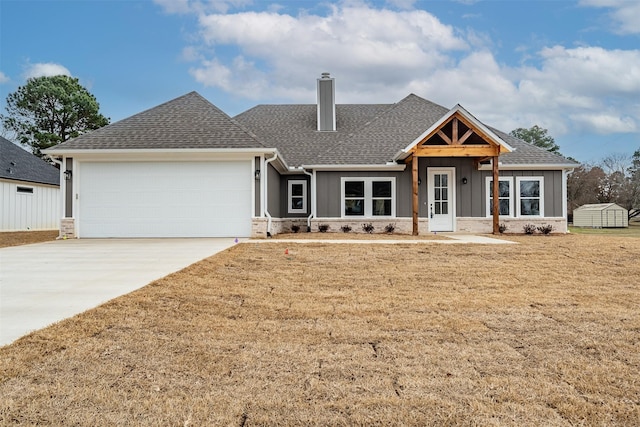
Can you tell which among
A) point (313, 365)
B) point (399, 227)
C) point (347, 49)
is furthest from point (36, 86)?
point (313, 365)

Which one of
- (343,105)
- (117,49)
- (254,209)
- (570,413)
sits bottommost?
(570,413)

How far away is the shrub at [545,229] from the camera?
580 inches

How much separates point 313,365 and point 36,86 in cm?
3573

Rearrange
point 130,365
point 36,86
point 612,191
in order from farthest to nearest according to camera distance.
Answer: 1. point 612,191
2. point 36,86
3. point 130,365

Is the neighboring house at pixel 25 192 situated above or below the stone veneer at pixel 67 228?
above

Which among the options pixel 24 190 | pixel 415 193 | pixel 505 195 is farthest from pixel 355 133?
pixel 24 190

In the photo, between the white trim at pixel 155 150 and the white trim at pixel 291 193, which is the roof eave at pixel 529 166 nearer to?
the white trim at pixel 291 193

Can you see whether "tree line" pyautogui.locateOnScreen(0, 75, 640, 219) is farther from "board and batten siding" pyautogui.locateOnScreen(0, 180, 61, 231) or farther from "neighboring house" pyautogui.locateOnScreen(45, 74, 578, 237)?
"neighboring house" pyautogui.locateOnScreen(45, 74, 578, 237)

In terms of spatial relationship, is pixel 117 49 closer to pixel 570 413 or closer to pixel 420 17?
pixel 420 17

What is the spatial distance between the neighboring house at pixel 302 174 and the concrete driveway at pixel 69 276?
308 centimetres

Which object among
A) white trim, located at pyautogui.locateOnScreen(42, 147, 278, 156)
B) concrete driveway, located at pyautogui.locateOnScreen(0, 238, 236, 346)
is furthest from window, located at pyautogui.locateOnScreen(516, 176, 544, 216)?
concrete driveway, located at pyautogui.locateOnScreen(0, 238, 236, 346)

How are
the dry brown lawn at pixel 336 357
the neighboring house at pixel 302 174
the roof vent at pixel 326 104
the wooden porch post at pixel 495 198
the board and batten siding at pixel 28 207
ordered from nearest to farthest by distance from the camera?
the dry brown lawn at pixel 336 357
the neighboring house at pixel 302 174
the wooden porch post at pixel 495 198
the board and batten siding at pixel 28 207
the roof vent at pixel 326 104

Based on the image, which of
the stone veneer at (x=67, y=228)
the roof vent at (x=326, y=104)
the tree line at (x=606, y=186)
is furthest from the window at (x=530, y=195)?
the tree line at (x=606, y=186)

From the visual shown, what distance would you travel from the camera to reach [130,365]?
2.90m
